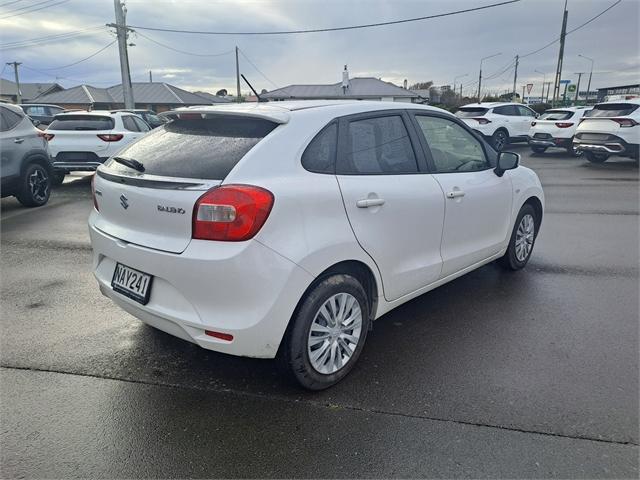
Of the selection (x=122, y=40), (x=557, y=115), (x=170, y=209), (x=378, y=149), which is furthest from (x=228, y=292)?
(x=122, y=40)

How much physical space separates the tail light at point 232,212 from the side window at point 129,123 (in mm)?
9236

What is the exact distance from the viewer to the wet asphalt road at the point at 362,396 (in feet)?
7.68

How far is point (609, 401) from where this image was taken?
2.77m

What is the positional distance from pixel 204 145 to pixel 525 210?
133 inches

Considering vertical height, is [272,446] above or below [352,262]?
below

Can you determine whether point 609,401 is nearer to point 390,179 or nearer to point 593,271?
point 390,179

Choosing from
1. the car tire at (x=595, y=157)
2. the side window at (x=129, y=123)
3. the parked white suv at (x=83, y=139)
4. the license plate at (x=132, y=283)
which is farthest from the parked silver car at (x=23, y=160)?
the car tire at (x=595, y=157)

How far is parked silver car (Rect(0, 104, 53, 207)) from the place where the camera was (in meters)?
7.43

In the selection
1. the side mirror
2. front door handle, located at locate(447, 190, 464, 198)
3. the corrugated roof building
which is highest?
the corrugated roof building

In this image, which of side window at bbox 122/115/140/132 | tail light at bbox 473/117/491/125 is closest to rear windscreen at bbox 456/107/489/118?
tail light at bbox 473/117/491/125

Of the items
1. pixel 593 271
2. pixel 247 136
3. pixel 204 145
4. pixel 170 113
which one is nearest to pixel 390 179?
pixel 247 136

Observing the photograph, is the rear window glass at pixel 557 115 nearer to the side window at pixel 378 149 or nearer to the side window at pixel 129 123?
the side window at pixel 129 123

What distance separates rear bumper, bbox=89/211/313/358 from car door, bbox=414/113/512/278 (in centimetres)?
154

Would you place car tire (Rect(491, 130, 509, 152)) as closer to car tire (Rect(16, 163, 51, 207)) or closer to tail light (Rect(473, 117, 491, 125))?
tail light (Rect(473, 117, 491, 125))
